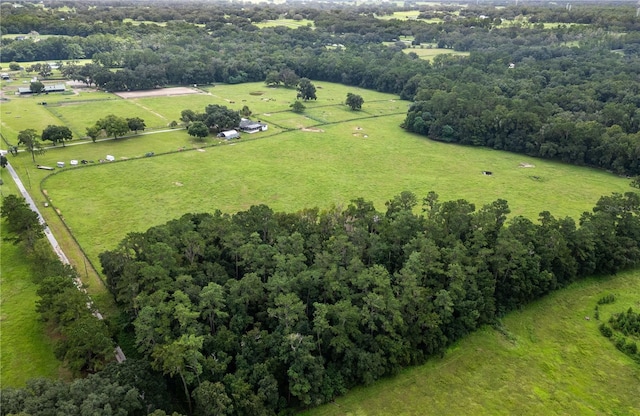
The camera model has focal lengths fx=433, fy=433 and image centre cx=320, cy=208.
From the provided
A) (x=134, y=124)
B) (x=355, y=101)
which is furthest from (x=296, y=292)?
(x=355, y=101)

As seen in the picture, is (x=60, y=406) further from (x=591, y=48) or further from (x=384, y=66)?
(x=591, y=48)

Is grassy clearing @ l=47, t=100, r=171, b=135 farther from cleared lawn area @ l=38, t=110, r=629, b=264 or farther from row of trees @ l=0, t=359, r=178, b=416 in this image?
row of trees @ l=0, t=359, r=178, b=416

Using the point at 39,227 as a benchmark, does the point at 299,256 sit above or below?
above

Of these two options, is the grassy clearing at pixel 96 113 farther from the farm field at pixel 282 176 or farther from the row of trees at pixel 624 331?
the row of trees at pixel 624 331

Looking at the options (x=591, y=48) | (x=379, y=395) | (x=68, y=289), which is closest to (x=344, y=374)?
(x=379, y=395)

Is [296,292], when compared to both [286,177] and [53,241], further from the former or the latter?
[286,177]
